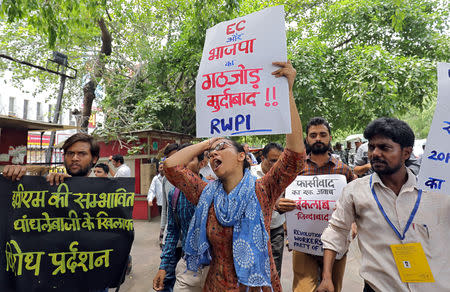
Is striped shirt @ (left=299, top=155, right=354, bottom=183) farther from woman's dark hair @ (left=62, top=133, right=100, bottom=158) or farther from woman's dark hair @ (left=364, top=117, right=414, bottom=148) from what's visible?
woman's dark hair @ (left=62, top=133, right=100, bottom=158)

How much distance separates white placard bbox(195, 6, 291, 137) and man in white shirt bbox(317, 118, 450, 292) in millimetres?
668

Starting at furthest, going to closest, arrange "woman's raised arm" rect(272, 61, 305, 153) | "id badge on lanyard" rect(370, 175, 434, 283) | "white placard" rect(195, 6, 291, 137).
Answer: "white placard" rect(195, 6, 291, 137) < "woman's raised arm" rect(272, 61, 305, 153) < "id badge on lanyard" rect(370, 175, 434, 283)

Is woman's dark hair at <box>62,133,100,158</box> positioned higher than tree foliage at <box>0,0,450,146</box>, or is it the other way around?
tree foliage at <box>0,0,450,146</box>

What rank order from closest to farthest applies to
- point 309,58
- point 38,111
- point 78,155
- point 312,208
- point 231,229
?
point 231,229 → point 78,155 → point 312,208 → point 309,58 → point 38,111

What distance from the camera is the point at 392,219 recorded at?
1.71 meters

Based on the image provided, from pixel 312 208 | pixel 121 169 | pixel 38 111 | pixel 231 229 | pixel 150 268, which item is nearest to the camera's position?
pixel 231 229

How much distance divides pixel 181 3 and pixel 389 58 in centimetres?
713

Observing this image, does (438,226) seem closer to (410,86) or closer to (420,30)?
(410,86)

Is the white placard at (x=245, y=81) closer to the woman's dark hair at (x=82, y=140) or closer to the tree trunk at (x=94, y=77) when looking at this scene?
the woman's dark hair at (x=82, y=140)

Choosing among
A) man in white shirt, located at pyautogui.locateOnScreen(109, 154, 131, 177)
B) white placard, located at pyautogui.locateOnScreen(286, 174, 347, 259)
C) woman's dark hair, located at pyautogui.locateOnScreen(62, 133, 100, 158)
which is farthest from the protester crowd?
man in white shirt, located at pyautogui.locateOnScreen(109, 154, 131, 177)

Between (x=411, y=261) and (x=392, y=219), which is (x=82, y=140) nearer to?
(x=392, y=219)

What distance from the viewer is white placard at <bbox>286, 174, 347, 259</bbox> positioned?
2586mm

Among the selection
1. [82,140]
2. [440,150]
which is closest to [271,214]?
[440,150]

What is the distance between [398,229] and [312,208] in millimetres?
1001
